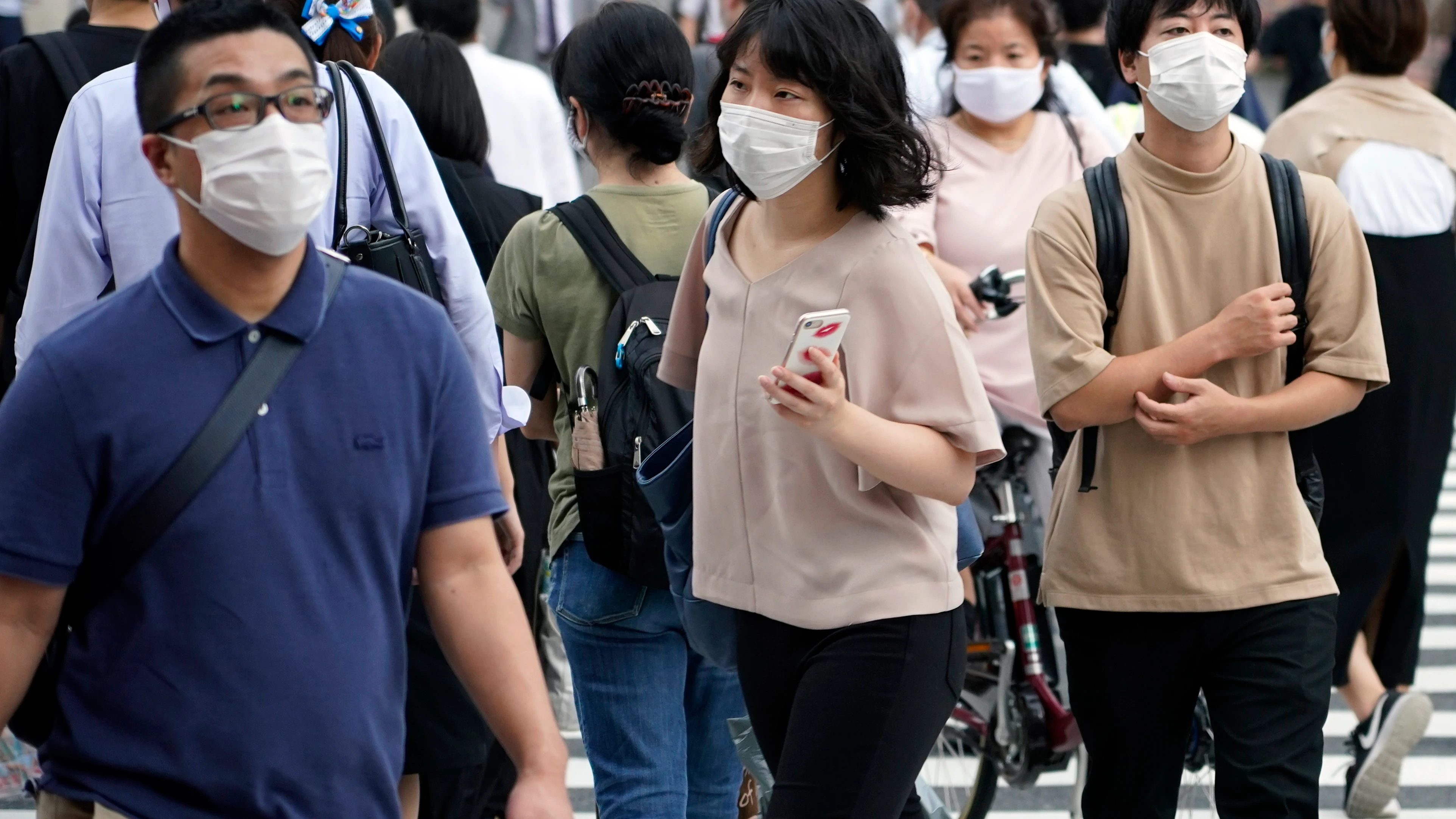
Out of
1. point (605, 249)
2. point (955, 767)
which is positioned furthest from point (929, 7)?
point (605, 249)

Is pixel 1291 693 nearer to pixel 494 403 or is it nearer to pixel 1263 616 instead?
pixel 1263 616

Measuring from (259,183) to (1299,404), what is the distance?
6.89ft


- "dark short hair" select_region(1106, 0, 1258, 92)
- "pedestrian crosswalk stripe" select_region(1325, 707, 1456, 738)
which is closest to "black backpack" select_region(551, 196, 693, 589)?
"dark short hair" select_region(1106, 0, 1258, 92)

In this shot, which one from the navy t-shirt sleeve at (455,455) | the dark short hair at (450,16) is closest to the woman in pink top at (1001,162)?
the dark short hair at (450,16)

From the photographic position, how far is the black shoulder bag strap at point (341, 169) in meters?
3.36

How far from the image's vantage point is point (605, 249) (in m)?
3.89

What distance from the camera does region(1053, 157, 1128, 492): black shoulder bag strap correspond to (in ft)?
12.0

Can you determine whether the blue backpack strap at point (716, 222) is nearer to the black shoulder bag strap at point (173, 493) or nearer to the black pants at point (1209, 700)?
the black pants at point (1209, 700)

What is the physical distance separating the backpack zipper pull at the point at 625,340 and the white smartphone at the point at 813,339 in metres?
0.84

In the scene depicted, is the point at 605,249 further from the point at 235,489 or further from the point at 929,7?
the point at 929,7

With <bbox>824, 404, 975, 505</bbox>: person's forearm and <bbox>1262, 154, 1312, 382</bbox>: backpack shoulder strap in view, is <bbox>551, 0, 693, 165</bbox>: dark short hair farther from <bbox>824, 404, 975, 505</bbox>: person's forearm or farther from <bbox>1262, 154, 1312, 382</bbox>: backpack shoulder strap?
<bbox>1262, 154, 1312, 382</bbox>: backpack shoulder strap

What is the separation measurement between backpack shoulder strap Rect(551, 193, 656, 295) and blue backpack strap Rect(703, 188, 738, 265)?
34 centimetres

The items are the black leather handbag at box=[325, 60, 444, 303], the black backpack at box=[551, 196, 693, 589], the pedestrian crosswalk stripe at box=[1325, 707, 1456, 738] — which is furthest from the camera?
the pedestrian crosswalk stripe at box=[1325, 707, 1456, 738]

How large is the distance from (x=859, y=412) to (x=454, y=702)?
116 cm
